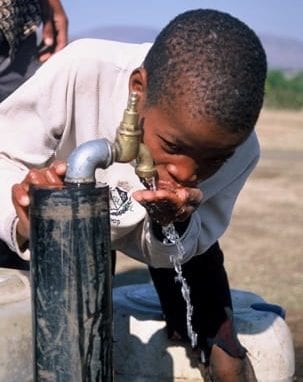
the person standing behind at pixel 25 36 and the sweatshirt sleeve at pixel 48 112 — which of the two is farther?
the person standing behind at pixel 25 36

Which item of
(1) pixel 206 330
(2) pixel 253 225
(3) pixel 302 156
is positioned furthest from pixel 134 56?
(3) pixel 302 156

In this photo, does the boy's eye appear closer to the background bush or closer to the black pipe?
the black pipe

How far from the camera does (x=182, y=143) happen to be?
2141 millimetres

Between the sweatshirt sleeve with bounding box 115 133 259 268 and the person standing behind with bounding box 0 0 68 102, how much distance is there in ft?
2.96

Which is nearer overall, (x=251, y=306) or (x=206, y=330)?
(x=206, y=330)

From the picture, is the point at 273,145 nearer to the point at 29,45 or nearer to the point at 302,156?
the point at 302,156

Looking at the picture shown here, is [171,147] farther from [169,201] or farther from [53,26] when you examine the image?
[53,26]

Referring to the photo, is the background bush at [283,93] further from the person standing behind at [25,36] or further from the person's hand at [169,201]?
the person's hand at [169,201]

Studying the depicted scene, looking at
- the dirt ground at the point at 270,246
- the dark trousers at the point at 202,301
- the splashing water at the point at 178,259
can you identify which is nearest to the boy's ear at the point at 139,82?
the splashing water at the point at 178,259

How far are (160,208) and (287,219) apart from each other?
519 centimetres

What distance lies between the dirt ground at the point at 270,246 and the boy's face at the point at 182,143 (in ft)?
5.15

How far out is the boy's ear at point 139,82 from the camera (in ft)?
7.47

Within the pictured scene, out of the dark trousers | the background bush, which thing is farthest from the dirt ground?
the background bush

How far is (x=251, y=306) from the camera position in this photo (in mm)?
3256
